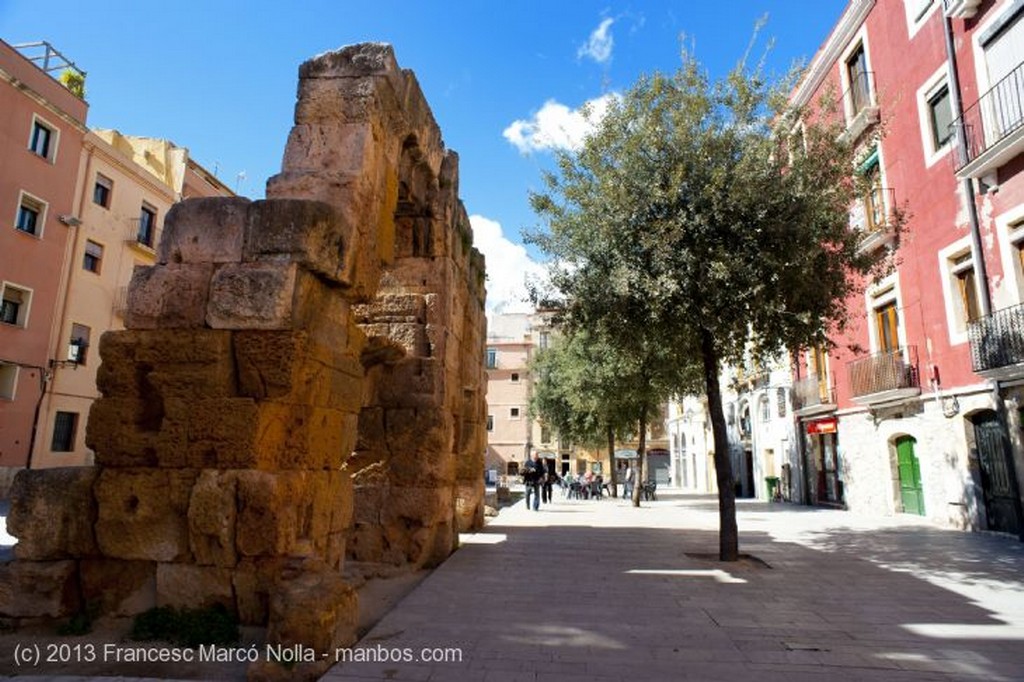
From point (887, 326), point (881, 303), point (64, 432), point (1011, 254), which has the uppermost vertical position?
point (881, 303)

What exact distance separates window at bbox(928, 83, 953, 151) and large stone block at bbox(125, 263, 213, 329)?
13958 mm

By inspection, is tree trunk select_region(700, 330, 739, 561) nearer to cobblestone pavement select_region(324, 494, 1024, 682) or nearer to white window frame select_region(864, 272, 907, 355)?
cobblestone pavement select_region(324, 494, 1024, 682)

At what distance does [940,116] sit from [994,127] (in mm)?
2130

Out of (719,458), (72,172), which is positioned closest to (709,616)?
(719,458)

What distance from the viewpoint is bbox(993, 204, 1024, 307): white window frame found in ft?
35.2

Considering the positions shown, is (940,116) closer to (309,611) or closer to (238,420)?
(238,420)

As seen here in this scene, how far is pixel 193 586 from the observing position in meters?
4.04

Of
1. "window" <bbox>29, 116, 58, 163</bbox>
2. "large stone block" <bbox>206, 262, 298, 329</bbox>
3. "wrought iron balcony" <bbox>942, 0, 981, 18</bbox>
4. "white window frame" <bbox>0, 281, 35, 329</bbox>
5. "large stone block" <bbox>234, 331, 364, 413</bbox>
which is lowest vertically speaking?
"large stone block" <bbox>234, 331, 364, 413</bbox>

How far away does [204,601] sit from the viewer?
4.03 metres

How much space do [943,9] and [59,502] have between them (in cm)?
1620

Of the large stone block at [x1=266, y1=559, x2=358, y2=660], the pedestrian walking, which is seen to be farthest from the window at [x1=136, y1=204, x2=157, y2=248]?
the large stone block at [x1=266, y1=559, x2=358, y2=660]

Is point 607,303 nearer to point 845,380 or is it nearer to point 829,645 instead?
point 829,645

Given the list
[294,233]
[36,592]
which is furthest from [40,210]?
[294,233]

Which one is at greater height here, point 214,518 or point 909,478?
point 909,478
